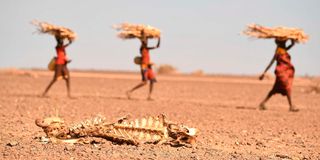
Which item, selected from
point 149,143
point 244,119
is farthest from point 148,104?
point 149,143

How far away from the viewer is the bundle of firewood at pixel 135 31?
19.8 metres

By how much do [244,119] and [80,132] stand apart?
7.14 metres

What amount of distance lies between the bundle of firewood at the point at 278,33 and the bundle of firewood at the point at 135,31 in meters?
3.60

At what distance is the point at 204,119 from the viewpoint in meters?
14.7

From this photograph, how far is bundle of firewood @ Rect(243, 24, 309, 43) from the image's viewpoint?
684 inches

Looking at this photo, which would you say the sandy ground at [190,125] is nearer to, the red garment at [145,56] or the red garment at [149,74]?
the red garment at [149,74]

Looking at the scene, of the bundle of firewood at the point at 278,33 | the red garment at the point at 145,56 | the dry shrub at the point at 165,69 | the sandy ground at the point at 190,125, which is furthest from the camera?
the dry shrub at the point at 165,69

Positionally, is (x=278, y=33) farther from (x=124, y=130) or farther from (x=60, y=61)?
(x=124, y=130)

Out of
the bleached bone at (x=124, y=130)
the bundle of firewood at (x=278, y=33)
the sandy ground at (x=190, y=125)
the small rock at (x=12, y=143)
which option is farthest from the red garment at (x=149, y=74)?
the small rock at (x=12, y=143)

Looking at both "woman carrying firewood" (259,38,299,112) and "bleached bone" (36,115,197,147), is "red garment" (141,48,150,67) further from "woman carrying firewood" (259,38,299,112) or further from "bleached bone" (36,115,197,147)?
"bleached bone" (36,115,197,147)

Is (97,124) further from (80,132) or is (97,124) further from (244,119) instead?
(244,119)

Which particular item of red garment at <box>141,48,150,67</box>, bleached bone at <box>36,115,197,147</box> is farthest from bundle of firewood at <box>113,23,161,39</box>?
bleached bone at <box>36,115,197,147</box>

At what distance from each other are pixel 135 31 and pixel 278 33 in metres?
4.53

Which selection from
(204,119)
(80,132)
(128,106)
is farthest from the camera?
(128,106)
